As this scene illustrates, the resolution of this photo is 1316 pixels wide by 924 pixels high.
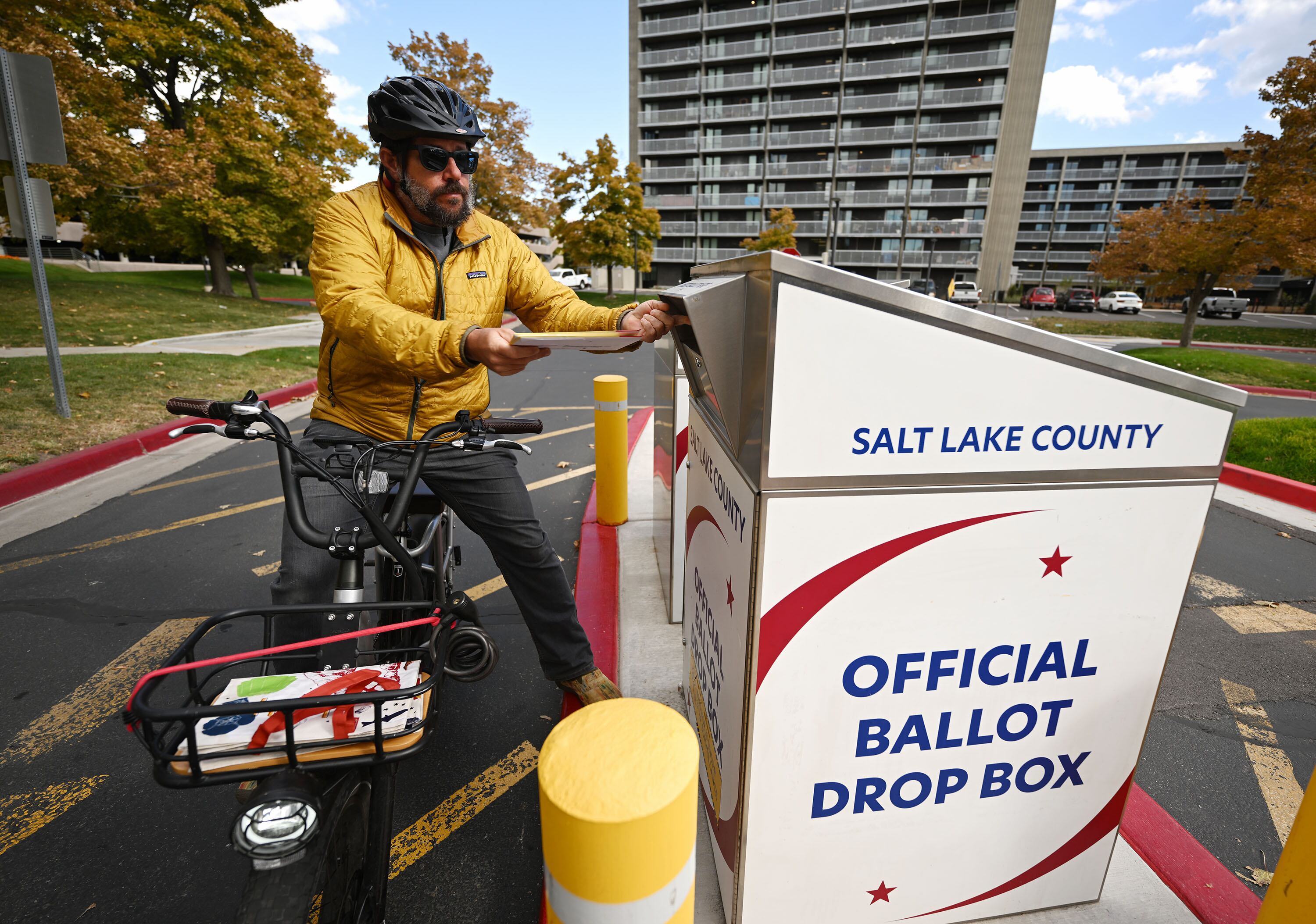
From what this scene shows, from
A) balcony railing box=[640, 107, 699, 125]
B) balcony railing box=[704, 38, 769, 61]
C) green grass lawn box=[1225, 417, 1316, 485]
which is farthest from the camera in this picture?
balcony railing box=[640, 107, 699, 125]

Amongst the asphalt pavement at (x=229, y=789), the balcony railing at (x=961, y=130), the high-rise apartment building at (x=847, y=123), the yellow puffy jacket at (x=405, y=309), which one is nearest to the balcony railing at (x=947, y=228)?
the high-rise apartment building at (x=847, y=123)

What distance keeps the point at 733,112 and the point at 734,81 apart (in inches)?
87.4

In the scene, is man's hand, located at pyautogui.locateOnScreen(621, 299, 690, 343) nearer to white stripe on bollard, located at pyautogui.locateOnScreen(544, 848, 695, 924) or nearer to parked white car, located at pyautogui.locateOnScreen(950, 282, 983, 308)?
white stripe on bollard, located at pyautogui.locateOnScreen(544, 848, 695, 924)

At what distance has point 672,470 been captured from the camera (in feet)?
11.7

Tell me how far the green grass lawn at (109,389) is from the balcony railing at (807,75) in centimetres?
4785

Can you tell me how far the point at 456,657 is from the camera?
236 cm

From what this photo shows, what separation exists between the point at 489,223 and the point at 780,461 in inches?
65.7

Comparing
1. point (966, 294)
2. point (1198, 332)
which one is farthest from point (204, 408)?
point (966, 294)

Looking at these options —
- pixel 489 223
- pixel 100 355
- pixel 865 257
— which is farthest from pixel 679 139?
pixel 489 223

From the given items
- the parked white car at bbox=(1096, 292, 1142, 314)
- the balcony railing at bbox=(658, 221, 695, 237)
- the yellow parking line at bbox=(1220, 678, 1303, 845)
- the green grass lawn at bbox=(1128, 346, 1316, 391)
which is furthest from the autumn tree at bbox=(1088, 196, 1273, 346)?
the balcony railing at bbox=(658, 221, 695, 237)

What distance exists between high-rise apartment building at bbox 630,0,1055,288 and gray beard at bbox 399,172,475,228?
43.9 m

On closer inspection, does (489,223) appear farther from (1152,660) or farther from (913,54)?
(913,54)

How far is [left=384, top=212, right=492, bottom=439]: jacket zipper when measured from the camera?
7.00 feet

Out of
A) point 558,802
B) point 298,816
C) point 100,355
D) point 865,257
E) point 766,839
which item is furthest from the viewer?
point 865,257
